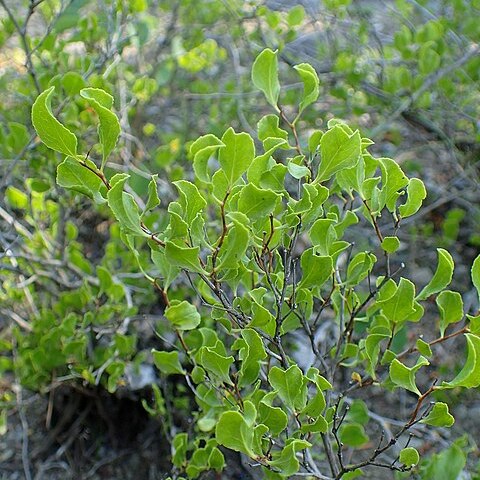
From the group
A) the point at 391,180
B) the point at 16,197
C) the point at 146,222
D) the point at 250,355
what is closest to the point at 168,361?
the point at 250,355

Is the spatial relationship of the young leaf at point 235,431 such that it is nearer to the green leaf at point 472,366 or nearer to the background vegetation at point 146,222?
the green leaf at point 472,366

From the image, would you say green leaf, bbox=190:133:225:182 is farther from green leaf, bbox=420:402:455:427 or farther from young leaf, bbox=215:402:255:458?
green leaf, bbox=420:402:455:427

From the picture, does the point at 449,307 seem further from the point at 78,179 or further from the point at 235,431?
the point at 78,179

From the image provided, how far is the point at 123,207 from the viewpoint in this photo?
889 millimetres

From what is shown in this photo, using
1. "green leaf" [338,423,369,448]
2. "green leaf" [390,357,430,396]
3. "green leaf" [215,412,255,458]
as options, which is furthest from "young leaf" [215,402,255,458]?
"green leaf" [338,423,369,448]

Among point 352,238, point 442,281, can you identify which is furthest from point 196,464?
point 352,238

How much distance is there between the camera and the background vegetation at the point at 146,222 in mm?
1946

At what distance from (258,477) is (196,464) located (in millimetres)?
431

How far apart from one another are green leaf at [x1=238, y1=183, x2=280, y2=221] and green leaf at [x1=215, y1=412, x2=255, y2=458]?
0.25 m

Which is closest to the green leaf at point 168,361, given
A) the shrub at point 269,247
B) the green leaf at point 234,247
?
the shrub at point 269,247

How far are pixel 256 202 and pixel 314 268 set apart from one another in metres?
0.17

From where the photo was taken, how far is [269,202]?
92 cm

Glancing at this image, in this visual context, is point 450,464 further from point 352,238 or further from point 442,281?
point 352,238

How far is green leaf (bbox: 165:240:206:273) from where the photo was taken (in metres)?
0.90
